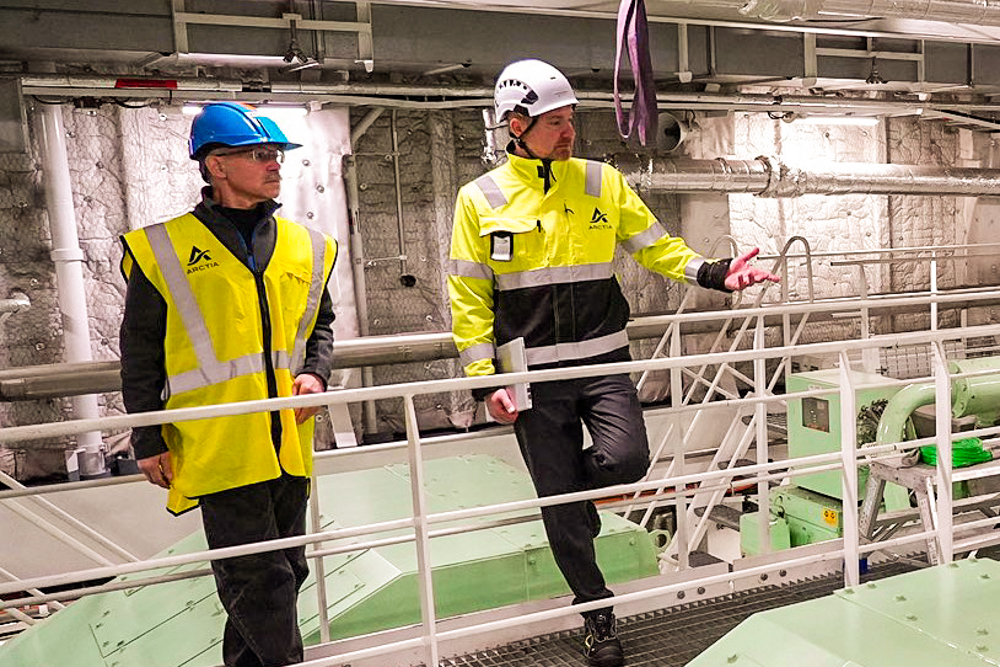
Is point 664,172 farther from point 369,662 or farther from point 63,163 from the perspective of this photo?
point 369,662

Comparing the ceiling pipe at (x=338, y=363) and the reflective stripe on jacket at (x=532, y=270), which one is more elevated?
the reflective stripe on jacket at (x=532, y=270)

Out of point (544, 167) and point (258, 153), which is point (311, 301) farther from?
point (544, 167)

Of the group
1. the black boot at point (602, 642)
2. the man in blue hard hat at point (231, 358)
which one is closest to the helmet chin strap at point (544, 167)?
the man in blue hard hat at point (231, 358)

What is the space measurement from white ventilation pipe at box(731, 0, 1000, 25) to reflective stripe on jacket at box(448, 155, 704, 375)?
1716 mm

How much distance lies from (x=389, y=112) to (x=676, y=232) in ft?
8.09

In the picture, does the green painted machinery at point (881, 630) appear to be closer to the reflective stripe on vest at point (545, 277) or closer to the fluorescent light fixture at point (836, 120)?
the reflective stripe on vest at point (545, 277)

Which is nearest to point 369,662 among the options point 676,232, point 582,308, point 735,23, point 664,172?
point 582,308

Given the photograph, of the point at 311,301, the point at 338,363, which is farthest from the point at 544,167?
the point at 338,363

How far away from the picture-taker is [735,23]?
16.9 feet

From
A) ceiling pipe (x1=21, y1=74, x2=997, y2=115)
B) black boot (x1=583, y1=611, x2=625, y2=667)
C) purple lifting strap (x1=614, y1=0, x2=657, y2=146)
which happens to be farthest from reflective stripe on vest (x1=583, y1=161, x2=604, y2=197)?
ceiling pipe (x1=21, y1=74, x2=997, y2=115)

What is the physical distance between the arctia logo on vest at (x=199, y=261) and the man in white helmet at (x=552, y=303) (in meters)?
0.69

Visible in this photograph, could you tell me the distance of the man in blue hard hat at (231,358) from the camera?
202 cm

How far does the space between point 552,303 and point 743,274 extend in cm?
54

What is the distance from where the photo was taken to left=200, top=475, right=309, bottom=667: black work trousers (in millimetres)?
2068
